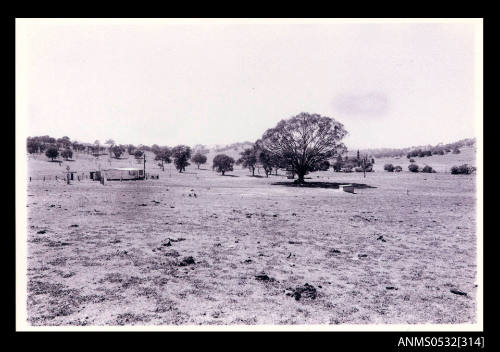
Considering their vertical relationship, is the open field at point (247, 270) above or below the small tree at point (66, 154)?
below

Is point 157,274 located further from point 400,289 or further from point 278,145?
point 278,145

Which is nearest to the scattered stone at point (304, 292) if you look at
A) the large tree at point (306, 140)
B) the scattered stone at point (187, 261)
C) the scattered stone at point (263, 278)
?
the scattered stone at point (263, 278)

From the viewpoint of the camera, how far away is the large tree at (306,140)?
45.4 metres

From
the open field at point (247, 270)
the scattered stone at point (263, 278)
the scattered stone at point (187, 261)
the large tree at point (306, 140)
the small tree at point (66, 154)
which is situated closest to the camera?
the open field at point (247, 270)

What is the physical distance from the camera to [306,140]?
46531 mm

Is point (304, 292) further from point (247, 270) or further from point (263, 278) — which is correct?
point (247, 270)

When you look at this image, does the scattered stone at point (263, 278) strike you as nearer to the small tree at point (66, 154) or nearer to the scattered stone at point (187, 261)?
the scattered stone at point (187, 261)

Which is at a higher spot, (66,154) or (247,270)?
(66,154)

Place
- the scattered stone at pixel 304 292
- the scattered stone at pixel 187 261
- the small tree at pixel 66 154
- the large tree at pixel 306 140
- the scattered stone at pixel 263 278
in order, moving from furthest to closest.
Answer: the small tree at pixel 66 154
the large tree at pixel 306 140
the scattered stone at pixel 187 261
the scattered stone at pixel 263 278
the scattered stone at pixel 304 292

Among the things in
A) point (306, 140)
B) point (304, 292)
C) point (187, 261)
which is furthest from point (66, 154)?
point (304, 292)

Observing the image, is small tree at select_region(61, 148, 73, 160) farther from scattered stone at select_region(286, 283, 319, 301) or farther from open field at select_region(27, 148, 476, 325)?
scattered stone at select_region(286, 283, 319, 301)

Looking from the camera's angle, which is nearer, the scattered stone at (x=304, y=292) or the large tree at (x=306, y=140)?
the scattered stone at (x=304, y=292)

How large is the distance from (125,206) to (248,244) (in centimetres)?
1172

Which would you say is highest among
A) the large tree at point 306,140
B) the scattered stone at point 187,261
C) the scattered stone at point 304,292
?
the large tree at point 306,140
